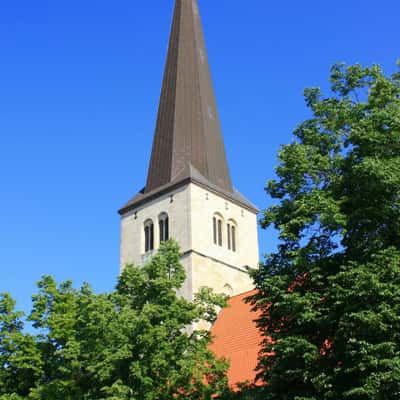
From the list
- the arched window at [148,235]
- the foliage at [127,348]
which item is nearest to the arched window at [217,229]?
the arched window at [148,235]

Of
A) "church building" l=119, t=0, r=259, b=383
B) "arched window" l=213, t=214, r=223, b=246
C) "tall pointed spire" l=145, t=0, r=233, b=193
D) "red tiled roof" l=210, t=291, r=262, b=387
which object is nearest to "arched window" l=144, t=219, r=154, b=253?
"church building" l=119, t=0, r=259, b=383

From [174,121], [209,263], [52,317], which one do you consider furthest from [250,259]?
[52,317]

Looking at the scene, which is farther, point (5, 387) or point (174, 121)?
point (174, 121)

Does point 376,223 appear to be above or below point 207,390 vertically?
above

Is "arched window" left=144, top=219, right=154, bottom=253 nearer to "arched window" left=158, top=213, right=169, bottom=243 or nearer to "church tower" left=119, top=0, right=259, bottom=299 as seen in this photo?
"church tower" left=119, top=0, right=259, bottom=299

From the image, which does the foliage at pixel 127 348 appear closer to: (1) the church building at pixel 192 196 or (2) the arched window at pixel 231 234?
(1) the church building at pixel 192 196

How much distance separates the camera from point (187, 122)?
120ft

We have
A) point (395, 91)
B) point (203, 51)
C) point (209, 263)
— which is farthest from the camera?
point (203, 51)

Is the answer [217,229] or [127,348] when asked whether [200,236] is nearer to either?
[217,229]

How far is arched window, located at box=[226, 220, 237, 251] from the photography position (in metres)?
34.8

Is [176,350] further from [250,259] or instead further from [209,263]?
[250,259]

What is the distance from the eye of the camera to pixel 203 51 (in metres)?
39.8

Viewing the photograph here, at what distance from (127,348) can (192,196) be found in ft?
64.6

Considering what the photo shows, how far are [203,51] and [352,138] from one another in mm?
27143
